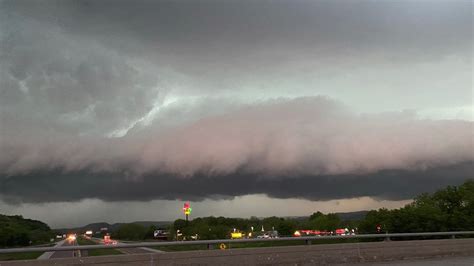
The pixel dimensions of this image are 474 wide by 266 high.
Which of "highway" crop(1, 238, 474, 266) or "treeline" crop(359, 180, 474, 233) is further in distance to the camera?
"treeline" crop(359, 180, 474, 233)

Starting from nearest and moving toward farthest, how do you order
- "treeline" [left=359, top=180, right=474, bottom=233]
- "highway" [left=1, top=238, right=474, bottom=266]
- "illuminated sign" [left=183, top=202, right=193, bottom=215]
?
"highway" [left=1, top=238, right=474, bottom=266] < "treeline" [left=359, top=180, right=474, bottom=233] < "illuminated sign" [left=183, top=202, right=193, bottom=215]

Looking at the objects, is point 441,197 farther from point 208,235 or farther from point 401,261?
point 401,261

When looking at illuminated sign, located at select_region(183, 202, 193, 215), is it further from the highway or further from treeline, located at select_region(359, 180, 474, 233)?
the highway

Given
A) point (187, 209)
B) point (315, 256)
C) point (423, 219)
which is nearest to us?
Answer: point (315, 256)

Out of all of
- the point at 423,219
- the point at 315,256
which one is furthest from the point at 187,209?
the point at 315,256

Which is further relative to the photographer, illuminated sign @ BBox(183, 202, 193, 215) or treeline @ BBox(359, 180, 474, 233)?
illuminated sign @ BBox(183, 202, 193, 215)

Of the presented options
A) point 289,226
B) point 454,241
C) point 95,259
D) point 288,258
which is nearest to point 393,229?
point 454,241

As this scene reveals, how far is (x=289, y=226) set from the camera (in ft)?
573

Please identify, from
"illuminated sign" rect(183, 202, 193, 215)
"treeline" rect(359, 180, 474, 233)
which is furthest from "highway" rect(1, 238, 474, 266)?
"illuminated sign" rect(183, 202, 193, 215)

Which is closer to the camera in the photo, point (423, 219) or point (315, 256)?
point (315, 256)

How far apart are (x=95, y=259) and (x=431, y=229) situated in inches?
2530

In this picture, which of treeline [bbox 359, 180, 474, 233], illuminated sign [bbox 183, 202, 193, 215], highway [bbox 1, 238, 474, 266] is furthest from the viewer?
illuminated sign [bbox 183, 202, 193, 215]

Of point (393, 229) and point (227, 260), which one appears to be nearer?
point (227, 260)

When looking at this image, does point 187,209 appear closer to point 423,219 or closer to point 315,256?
point 423,219
